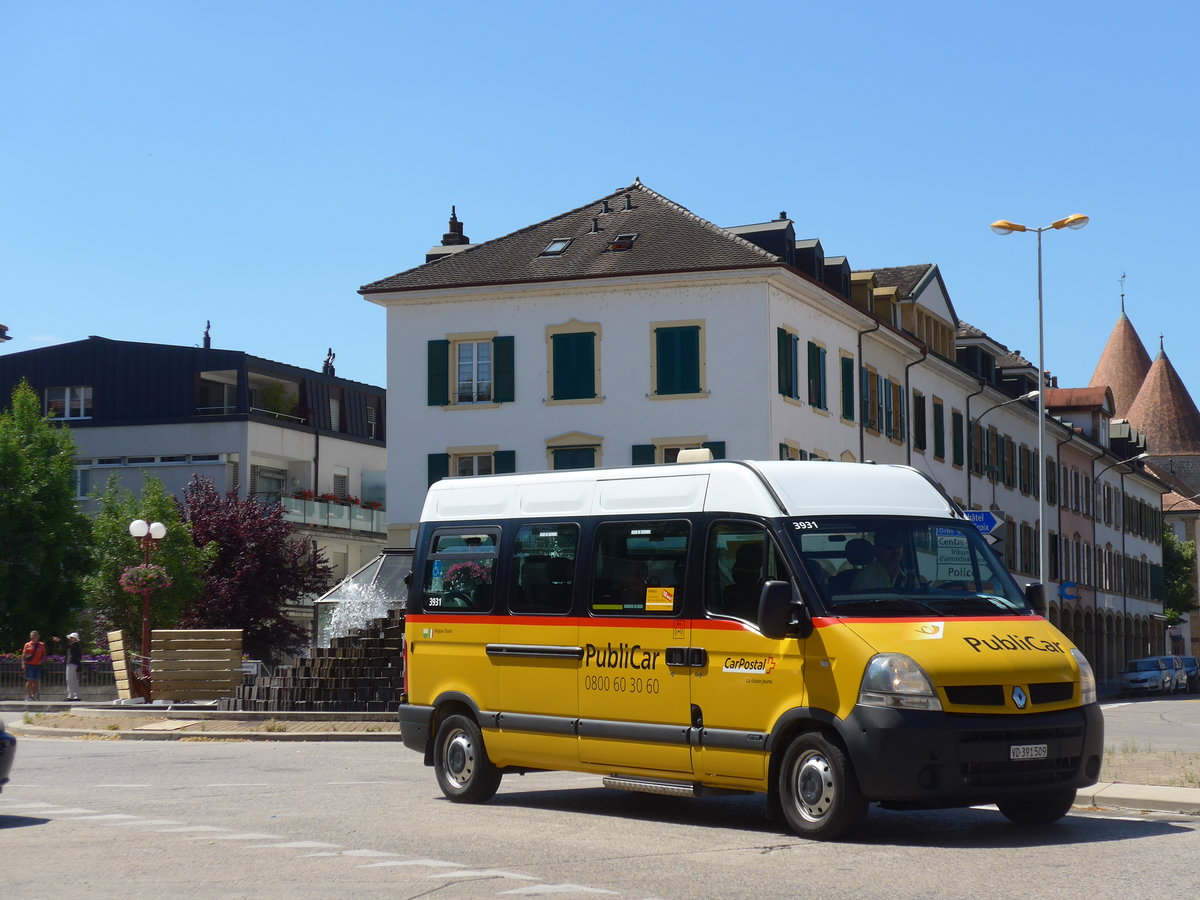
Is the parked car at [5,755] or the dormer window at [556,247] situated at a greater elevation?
the dormer window at [556,247]

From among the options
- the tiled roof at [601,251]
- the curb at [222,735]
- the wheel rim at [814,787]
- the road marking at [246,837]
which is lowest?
the curb at [222,735]

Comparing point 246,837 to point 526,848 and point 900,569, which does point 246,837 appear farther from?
point 900,569

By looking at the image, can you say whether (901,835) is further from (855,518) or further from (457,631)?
(457,631)

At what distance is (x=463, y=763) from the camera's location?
1478cm

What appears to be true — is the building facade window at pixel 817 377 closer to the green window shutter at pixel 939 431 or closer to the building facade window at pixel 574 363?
the building facade window at pixel 574 363

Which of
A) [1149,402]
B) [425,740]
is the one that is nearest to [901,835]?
[425,740]

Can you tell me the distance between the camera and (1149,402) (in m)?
136

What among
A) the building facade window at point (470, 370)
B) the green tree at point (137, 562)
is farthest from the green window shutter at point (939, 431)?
the green tree at point (137, 562)

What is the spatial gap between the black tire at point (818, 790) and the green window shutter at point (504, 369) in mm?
31667

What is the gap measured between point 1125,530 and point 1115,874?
80220 mm

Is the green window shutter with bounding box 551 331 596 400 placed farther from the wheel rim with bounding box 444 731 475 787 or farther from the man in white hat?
the wheel rim with bounding box 444 731 475 787

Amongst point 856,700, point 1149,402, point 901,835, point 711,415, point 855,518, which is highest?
point 1149,402

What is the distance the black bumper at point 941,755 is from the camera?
37.1ft

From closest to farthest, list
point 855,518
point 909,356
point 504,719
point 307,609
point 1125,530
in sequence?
point 855,518 → point 504,719 → point 909,356 → point 307,609 → point 1125,530
